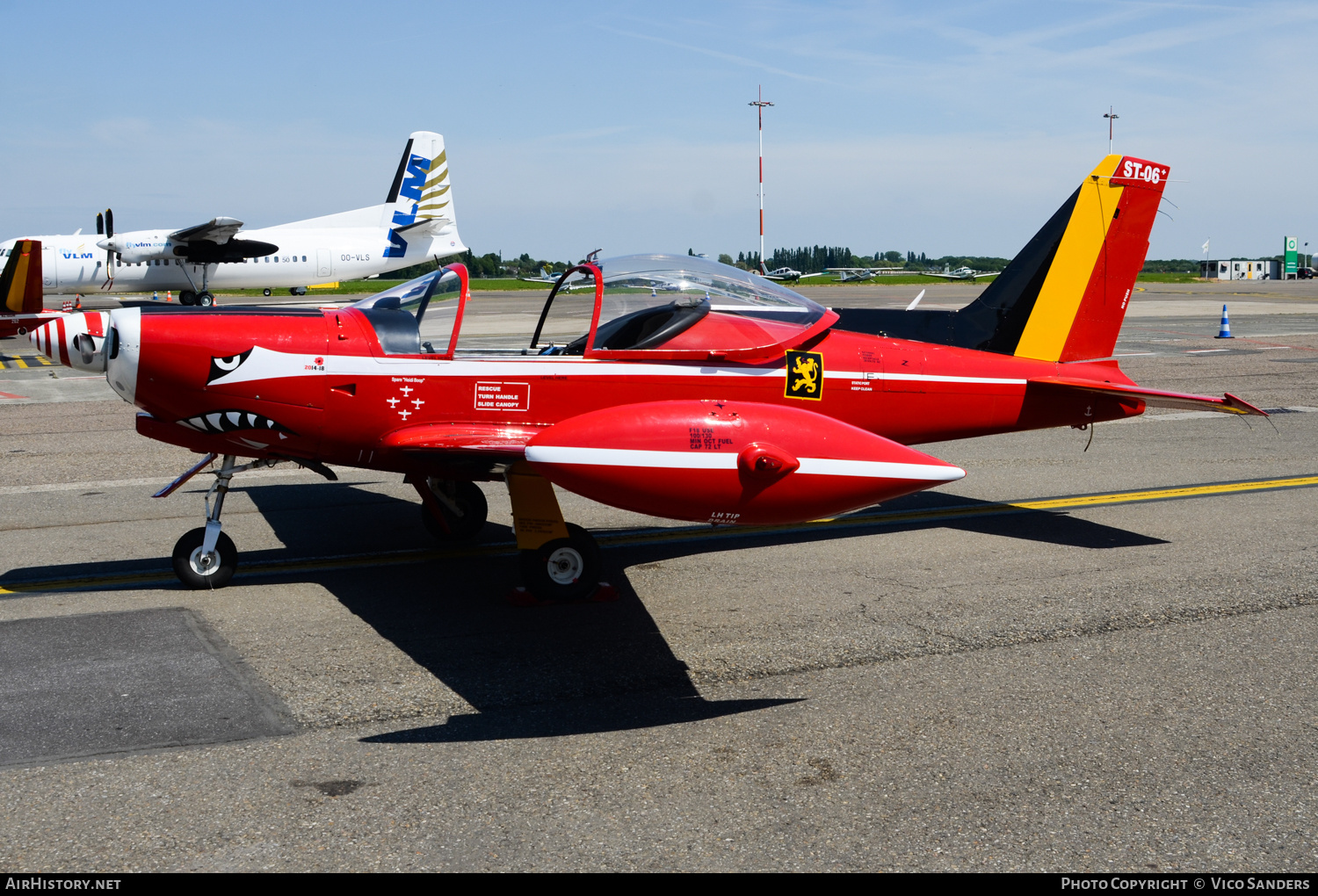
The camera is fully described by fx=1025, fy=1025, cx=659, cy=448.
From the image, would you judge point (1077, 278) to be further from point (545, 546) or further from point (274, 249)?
point (274, 249)

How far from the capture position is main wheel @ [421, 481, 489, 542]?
8172 millimetres

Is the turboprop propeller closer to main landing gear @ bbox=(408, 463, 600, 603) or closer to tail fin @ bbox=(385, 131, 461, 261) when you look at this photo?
tail fin @ bbox=(385, 131, 461, 261)

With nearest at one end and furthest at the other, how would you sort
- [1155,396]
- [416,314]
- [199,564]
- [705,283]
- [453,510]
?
[199,564] → [416,314] → [705,283] → [1155,396] → [453,510]

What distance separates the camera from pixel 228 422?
21.3 ft

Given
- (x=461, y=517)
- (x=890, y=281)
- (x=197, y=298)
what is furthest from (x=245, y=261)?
(x=890, y=281)

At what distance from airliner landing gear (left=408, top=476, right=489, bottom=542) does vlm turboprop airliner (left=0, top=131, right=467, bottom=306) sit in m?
32.0

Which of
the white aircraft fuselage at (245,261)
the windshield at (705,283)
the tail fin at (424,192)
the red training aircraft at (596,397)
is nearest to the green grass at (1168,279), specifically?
the tail fin at (424,192)

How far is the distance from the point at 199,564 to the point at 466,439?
199cm

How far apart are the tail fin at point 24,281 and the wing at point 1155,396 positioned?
672 inches

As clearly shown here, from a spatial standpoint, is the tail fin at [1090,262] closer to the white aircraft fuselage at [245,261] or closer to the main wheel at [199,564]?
the main wheel at [199,564]

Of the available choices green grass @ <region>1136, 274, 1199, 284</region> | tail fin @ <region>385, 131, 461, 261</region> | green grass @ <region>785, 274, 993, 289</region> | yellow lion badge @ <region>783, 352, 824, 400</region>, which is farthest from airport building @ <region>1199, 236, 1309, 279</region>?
yellow lion badge @ <region>783, 352, 824, 400</region>

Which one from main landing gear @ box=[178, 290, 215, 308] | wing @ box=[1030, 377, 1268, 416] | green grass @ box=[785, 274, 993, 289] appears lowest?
wing @ box=[1030, 377, 1268, 416]

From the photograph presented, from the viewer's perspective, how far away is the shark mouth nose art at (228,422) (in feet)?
21.2

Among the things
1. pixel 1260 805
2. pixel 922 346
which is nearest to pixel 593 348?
pixel 922 346
